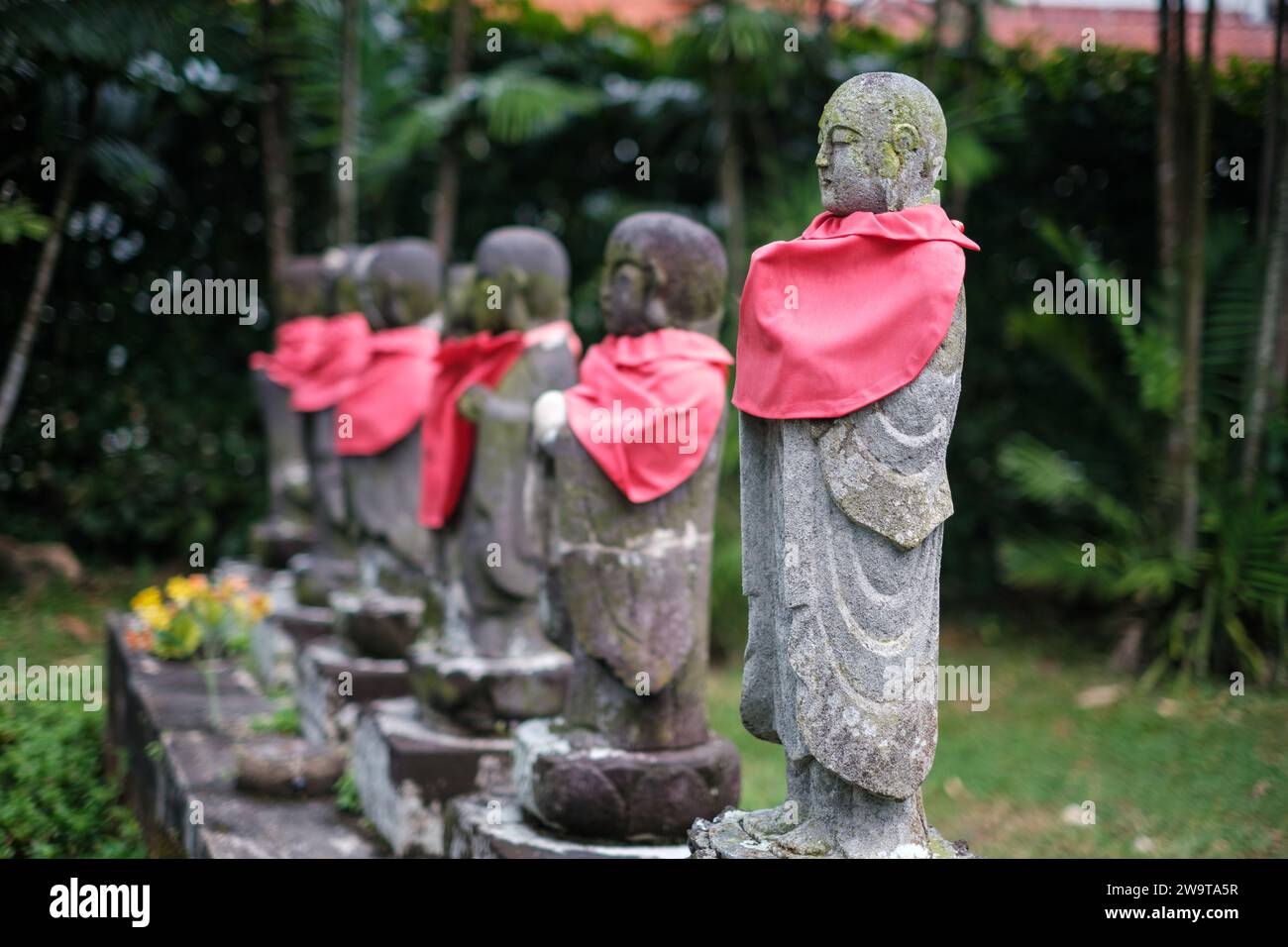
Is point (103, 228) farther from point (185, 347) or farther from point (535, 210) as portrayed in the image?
point (535, 210)

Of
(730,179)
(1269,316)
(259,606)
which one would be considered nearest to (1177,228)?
(1269,316)

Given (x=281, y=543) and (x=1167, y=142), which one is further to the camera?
(x=281, y=543)

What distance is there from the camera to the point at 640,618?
4090 mm

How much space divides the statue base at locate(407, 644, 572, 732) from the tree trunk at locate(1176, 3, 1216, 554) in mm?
4186

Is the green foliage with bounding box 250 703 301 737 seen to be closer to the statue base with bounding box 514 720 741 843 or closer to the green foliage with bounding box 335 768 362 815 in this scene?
the green foliage with bounding box 335 768 362 815

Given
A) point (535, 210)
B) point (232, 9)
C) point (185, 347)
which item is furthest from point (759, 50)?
point (185, 347)

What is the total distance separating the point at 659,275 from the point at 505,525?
1.28 m

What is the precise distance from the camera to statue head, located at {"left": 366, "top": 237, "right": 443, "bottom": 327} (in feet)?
20.1

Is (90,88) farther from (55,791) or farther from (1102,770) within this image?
(1102,770)

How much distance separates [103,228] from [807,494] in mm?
8141

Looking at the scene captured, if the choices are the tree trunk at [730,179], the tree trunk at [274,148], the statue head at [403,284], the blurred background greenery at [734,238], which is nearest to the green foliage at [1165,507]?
the blurred background greenery at [734,238]

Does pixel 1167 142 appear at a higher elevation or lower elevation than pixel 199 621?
higher

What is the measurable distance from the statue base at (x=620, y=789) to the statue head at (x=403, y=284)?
8.53ft

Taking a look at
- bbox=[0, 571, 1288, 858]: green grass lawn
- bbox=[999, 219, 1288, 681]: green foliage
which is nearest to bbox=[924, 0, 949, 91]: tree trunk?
bbox=[999, 219, 1288, 681]: green foliage
